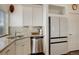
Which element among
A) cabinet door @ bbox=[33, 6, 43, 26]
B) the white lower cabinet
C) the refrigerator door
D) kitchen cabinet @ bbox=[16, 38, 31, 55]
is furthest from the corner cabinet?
the white lower cabinet

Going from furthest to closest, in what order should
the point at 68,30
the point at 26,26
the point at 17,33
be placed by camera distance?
the point at 68,30 → the point at 26,26 → the point at 17,33

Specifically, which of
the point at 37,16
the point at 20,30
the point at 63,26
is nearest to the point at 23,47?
the point at 20,30

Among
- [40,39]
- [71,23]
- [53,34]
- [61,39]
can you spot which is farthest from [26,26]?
[71,23]

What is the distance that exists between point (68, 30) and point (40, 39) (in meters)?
1.35

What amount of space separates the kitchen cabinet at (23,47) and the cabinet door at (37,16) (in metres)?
0.93

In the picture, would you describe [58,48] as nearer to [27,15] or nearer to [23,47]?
[23,47]

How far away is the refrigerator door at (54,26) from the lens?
519 cm

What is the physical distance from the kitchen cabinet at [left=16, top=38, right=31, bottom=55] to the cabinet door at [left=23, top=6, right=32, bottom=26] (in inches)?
29.4

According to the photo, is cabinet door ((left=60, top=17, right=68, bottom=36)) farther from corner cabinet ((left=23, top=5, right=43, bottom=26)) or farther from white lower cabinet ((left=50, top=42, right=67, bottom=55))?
corner cabinet ((left=23, top=5, right=43, bottom=26))

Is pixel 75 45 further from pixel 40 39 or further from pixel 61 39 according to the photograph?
pixel 40 39

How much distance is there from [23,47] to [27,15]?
54.6 inches

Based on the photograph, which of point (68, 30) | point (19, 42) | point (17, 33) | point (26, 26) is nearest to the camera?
point (19, 42)

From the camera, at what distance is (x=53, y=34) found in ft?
17.2

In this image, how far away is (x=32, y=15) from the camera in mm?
5609
